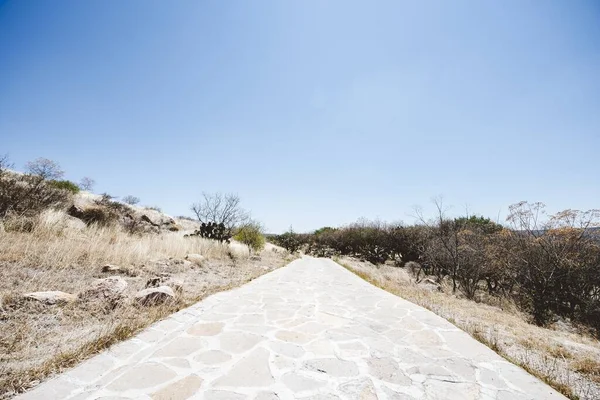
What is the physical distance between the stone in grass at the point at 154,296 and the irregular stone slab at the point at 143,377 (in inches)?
66.0

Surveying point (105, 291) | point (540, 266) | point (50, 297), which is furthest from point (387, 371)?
point (540, 266)

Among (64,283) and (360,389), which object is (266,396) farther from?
(64,283)

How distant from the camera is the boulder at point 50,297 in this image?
3467 millimetres

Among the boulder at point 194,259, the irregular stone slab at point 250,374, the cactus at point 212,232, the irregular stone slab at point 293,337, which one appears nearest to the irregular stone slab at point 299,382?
the irregular stone slab at point 250,374

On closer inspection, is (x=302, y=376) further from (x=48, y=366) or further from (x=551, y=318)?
(x=551, y=318)

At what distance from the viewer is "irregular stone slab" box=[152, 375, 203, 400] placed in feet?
7.23

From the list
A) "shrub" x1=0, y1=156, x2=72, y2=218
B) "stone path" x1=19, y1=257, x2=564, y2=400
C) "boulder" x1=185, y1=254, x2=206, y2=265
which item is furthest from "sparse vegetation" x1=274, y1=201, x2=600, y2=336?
"shrub" x1=0, y1=156, x2=72, y2=218

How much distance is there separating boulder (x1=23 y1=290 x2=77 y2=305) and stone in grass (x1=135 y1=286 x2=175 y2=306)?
852 mm

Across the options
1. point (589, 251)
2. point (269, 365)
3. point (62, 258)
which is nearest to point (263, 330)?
point (269, 365)

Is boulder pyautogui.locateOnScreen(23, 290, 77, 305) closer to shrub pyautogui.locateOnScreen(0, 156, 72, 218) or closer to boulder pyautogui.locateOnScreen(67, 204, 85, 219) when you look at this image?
shrub pyautogui.locateOnScreen(0, 156, 72, 218)

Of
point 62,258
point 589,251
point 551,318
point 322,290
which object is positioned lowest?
point 551,318

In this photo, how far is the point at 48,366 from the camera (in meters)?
2.23

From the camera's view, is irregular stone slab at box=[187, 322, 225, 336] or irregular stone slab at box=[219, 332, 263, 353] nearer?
irregular stone slab at box=[219, 332, 263, 353]

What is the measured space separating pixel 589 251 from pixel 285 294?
11.8m
